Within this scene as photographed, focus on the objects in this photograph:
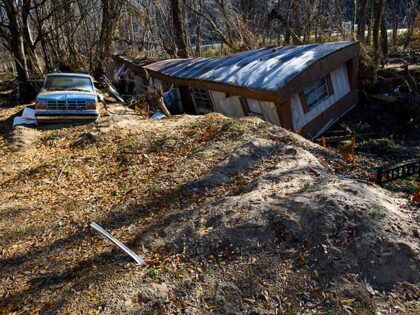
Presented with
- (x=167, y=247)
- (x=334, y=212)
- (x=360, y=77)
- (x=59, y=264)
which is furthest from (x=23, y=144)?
(x=360, y=77)

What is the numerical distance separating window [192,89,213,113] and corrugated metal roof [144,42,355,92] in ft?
2.21

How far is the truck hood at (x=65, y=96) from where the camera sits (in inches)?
513

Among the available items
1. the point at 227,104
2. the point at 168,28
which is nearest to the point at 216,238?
the point at 227,104

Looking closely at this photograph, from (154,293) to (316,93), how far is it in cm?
989

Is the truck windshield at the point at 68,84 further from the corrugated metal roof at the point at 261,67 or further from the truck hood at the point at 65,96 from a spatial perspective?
the corrugated metal roof at the point at 261,67

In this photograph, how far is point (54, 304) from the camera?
14.7 feet

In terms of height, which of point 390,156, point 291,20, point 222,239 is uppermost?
point 291,20

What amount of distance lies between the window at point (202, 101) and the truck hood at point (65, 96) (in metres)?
3.70

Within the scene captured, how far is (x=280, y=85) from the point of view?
10.8 meters

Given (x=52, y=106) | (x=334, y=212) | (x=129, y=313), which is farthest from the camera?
(x=52, y=106)

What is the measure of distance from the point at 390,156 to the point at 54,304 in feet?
30.0

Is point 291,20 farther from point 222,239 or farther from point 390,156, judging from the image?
point 222,239

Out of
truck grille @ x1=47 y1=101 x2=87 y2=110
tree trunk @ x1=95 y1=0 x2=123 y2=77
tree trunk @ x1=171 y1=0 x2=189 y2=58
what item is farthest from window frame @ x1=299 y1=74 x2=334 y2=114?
tree trunk @ x1=95 y1=0 x2=123 y2=77

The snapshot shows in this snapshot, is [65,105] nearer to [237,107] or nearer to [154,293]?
[237,107]
